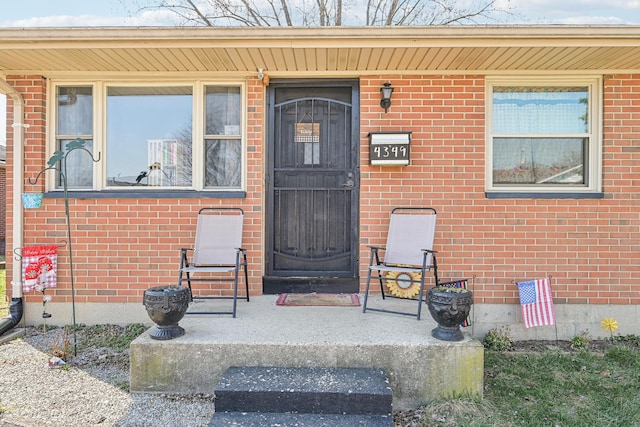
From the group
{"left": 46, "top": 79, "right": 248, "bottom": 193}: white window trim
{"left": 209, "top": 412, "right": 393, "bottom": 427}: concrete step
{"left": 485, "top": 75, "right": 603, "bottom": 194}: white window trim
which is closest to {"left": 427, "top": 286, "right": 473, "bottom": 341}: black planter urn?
{"left": 209, "top": 412, "right": 393, "bottom": 427}: concrete step

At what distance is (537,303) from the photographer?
13.4ft

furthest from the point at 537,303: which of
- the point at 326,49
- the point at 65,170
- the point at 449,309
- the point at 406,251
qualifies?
the point at 65,170

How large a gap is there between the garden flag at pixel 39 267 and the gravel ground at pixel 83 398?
0.69 meters

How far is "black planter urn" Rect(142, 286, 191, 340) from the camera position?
10.0 ft

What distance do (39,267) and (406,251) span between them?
360 centimetres

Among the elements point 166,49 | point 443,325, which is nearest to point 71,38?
point 166,49

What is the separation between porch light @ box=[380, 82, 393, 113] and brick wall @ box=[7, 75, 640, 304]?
0.24 ft

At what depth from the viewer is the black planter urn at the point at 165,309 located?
306 centimetres

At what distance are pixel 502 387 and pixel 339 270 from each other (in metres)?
1.90

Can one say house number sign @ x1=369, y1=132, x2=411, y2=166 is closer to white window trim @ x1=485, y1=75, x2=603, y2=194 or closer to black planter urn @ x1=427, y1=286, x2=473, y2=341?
white window trim @ x1=485, y1=75, x2=603, y2=194

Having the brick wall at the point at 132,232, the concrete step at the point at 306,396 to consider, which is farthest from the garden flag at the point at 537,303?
A: the brick wall at the point at 132,232

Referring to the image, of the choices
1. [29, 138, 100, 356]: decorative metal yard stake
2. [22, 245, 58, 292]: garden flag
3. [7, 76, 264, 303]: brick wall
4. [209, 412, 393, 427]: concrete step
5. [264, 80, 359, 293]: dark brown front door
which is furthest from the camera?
[264, 80, 359, 293]: dark brown front door

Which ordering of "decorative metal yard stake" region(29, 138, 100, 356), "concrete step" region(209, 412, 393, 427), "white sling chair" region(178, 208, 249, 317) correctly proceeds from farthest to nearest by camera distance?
"white sling chair" region(178, 208, 249, 317)
"decorative metal yard stake" region(29, 138, 100, 356)
"concrete step" region(209, 412, 393, 427)

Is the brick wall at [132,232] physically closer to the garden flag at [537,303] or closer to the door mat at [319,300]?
the door mat at [319,300]
